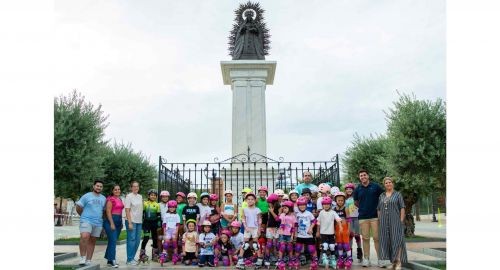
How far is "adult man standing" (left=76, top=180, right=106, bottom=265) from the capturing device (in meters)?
9.26

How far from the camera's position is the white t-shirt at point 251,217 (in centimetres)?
929

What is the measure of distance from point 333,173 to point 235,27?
802 cm

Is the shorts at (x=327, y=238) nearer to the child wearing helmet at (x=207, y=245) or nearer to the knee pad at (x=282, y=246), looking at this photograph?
the knee pad at (x=282, y=246)

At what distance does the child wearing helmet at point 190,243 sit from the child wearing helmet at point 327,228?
8.12 feet

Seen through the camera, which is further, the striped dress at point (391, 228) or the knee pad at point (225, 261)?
the knee pad at point (225, 261)

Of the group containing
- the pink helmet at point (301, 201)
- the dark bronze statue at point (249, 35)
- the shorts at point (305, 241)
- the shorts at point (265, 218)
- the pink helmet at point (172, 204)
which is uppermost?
the dark bronze statue at point (249, 35)

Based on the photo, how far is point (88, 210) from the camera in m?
9.34

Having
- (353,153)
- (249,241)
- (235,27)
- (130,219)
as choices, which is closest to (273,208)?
(249,241)

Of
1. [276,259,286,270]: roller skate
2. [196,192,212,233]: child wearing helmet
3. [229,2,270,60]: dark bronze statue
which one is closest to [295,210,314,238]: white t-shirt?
[276,259,286,270]: roller skate

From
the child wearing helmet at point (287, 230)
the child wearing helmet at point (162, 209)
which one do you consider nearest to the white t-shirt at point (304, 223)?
the child wearing helmet at point (287, 230)

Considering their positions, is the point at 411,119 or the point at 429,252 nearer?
the point at 429,252

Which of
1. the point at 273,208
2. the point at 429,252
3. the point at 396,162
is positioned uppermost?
the point at 396,162

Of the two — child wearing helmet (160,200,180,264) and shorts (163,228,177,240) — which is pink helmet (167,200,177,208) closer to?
child wearing helmet (160,200,180,264)

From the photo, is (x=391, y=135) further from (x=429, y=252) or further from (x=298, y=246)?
(x=298, y=246)
